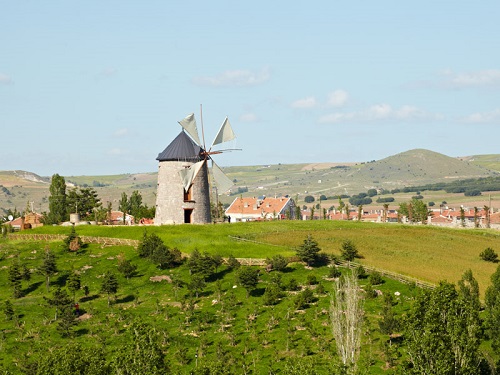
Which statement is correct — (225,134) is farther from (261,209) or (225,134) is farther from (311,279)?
(261,209)

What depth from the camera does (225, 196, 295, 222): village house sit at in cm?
18762

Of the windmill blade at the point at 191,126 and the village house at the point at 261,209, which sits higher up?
the windmill blade at the point at 191,126

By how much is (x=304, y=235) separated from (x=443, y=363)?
59581mm

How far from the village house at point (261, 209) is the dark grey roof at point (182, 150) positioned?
2625 inches

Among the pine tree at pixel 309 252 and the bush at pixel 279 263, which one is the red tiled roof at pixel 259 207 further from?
the bush at pixel 279 263

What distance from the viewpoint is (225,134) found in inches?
4771

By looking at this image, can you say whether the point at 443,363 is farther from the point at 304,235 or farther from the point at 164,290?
the point at 304,235

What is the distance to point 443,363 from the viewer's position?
Result: 56.0 metres

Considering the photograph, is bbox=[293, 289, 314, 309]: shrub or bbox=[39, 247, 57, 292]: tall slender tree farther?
bbox=[39, 247, 57, 292]: tall slender tree

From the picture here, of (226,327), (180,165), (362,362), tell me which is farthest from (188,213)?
(362,362)

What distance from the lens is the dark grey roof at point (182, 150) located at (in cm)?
11900

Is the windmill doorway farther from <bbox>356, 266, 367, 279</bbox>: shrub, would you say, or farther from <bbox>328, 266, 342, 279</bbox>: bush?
<bbox>356, 266, 367, 279</bbox>: shrub

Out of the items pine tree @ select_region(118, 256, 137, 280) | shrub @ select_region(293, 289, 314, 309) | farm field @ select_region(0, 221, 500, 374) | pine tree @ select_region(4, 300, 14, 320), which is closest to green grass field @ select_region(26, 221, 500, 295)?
farm field @ select_region(0, 221, 500, 374)

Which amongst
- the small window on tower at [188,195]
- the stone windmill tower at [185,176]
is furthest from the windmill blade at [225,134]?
the small window on tower at [188,195]
